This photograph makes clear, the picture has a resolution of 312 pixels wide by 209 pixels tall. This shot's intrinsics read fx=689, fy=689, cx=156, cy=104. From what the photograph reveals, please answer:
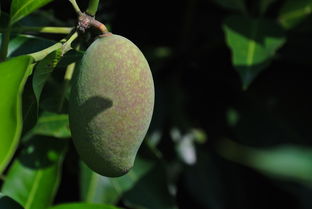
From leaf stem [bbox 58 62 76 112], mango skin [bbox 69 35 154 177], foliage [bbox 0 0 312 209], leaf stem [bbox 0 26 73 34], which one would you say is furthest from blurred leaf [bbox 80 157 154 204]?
mango skin [bbox 69 35 154 177]

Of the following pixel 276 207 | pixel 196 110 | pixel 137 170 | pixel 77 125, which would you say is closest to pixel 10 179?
pixel 137 170

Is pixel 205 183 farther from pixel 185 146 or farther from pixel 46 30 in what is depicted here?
pixel 46 30

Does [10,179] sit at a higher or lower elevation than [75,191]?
higher

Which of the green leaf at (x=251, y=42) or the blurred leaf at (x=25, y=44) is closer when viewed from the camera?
the blurred leaf at (x=25, y=44)

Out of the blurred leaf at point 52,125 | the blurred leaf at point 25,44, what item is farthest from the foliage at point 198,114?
the blurred leaf at point 25,44

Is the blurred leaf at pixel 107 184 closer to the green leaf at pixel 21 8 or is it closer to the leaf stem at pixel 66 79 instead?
the leaf stem at pixel 66 79

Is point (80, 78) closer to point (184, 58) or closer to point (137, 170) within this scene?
point (137, 170)
